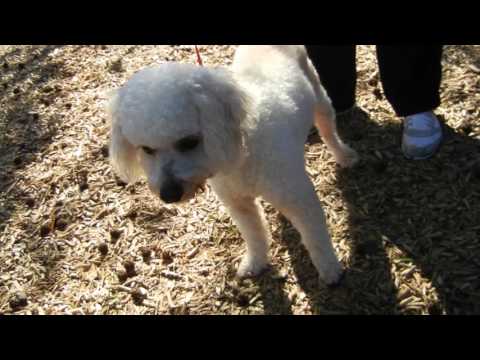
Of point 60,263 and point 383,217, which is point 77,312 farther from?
point 383,217

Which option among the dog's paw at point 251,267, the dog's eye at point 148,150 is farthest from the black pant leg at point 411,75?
the dog's eye at point 148,150

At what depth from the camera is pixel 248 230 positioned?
261cm

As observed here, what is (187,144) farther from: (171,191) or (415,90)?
(415,90)

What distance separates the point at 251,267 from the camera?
8.99 feet

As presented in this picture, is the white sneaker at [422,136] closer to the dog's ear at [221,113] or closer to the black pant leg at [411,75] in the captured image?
the black pant leg at [411,75]

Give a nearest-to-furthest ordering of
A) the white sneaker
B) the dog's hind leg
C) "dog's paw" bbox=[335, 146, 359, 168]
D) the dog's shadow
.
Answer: the dog's hind leg, the dog's shadow, the white sneaker, "dog's paw" bbox=[335, 146, 359, 168]

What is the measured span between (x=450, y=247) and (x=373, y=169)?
0.74 metres

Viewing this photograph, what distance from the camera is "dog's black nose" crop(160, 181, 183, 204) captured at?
193 cm

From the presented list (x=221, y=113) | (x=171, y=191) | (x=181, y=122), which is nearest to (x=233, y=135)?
(x=221, y=113)

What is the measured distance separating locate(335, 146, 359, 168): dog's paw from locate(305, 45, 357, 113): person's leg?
473mm

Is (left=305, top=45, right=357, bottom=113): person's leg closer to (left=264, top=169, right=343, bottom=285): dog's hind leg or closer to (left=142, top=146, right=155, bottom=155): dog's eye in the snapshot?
(left=264, top=169, right=343, bottom=285): dog's hind leg

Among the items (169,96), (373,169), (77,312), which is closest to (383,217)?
(373,169)

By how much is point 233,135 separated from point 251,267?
41.0 inches

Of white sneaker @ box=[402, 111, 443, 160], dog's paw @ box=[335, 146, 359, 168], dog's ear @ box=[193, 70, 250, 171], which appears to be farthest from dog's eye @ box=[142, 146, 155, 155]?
white sneaker @ box=[402, 111, 443, 160]
